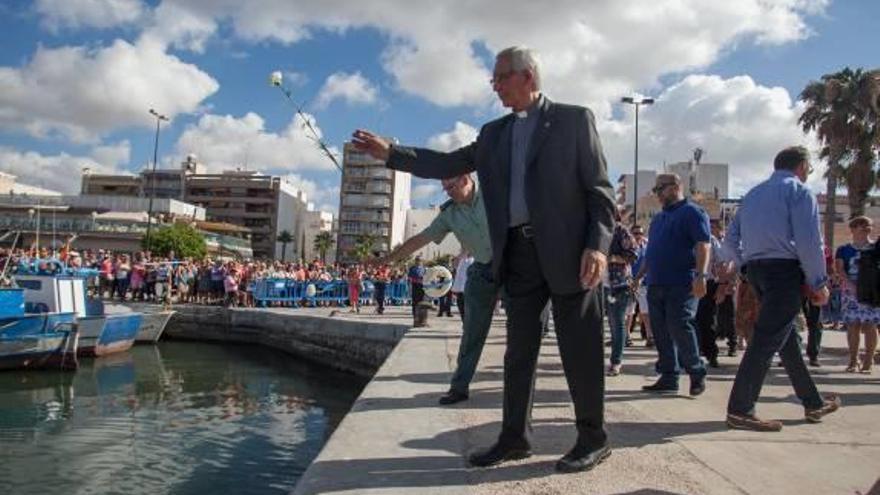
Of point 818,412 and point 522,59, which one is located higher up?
point 522,59

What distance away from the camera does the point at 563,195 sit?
3.35 m

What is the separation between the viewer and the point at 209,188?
418 ft

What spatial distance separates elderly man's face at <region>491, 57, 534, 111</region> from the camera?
3.50 m

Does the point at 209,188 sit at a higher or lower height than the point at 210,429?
higher

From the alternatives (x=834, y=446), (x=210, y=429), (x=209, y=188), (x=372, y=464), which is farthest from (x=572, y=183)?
(x=209, y=188)

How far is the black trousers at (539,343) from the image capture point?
341 cm

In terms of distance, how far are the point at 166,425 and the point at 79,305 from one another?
10.3 metres

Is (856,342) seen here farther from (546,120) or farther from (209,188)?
(209,188)

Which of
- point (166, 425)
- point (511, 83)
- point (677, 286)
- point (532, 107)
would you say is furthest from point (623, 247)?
point (166, 425)

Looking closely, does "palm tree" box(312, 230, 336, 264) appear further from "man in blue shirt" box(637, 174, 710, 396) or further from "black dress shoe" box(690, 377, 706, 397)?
"black dress shoe" box(690, 377, 706, 397)

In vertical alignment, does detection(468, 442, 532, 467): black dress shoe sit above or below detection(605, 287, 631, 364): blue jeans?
below

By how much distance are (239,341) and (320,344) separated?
657cm

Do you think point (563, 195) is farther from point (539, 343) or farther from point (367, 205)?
point (367, 205)

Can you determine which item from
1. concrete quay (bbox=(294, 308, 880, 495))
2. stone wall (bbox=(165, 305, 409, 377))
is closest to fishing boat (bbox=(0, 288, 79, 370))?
stone wall (bbox=(165, 305, 409, 377))
